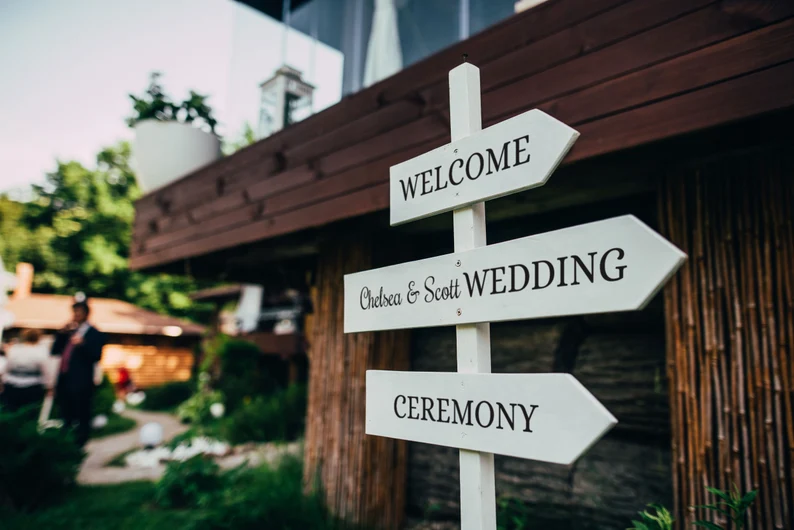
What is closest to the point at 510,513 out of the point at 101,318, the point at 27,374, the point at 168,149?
the point at 168,149

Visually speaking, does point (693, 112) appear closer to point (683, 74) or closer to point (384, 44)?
point (683, 74)

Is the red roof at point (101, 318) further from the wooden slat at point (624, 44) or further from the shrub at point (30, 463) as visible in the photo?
the wooden slat at point (624, 44)

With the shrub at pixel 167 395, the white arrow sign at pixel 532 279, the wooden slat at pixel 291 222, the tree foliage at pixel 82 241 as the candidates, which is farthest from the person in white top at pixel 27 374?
the tree foliage at pixel 82 241

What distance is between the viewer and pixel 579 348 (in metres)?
3.00

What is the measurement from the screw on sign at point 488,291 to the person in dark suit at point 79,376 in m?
4.59

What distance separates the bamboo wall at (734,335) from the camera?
174cm

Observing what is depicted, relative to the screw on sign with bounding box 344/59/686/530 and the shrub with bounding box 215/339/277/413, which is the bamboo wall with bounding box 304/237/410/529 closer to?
the screw on sign with bounding box 344/59/686/530

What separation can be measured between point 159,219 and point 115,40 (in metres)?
2.52

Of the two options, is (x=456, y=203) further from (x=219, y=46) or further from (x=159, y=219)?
(x=219, y=46)

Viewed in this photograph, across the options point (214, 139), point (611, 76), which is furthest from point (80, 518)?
point (611, 76)

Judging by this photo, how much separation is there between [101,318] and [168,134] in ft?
48.8

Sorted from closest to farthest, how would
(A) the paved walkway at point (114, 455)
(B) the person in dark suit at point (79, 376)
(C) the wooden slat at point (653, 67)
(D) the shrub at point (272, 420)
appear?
(C) the wooden slat at point (653, 67), (B) the person in dark suit at point (79, 376), (A) the paved walkway at point (114, 455), (D) the shrub at point (272, 420)

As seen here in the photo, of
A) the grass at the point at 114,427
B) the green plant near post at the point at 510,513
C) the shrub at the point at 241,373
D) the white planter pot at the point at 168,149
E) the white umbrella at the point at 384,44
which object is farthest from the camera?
the shrub at the point at 241,373

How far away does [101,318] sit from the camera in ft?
55.5
